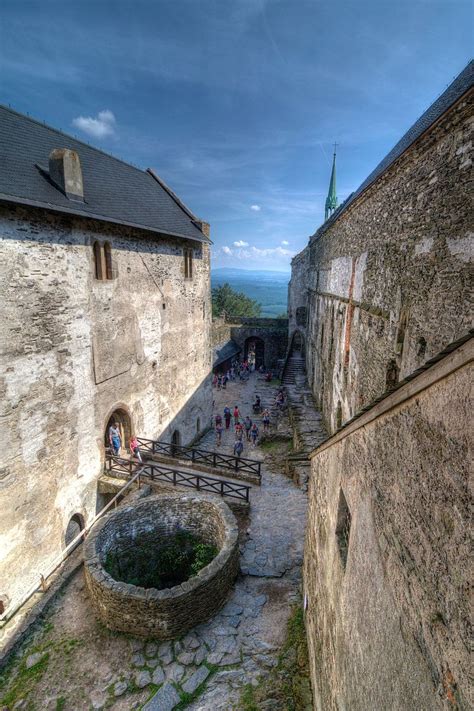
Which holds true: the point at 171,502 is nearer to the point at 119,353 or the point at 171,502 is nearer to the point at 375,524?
the point at 119,353

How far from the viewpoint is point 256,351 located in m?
39.0

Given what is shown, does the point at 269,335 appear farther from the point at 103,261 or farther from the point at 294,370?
the point at 103,261

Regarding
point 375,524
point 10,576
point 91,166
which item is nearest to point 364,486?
point 375,524

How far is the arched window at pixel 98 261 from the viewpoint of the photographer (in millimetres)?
10914

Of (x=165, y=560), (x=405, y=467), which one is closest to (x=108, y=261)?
(x=165, y=560)

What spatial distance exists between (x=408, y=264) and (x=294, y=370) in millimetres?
21694

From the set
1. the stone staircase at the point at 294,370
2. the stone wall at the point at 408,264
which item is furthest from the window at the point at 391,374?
the stone staircase at the point at 294,370

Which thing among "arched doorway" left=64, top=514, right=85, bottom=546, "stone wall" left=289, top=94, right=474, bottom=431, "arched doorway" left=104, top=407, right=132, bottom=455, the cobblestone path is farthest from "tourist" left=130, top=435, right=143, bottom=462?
"stone wall" left=289, top=94, right=474, bottom=431

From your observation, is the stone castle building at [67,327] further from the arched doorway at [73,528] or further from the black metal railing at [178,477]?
the black metal railing at [178,477]

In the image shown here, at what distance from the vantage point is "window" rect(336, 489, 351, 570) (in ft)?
14.9

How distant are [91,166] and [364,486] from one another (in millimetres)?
14162

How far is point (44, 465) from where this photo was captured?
369 inches

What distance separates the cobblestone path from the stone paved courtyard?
0.02 m

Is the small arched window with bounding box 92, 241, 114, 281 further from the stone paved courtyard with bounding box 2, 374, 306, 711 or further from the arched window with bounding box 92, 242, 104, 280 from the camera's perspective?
the stone paved courtyard with bounding box 2, 374, 306, 711
